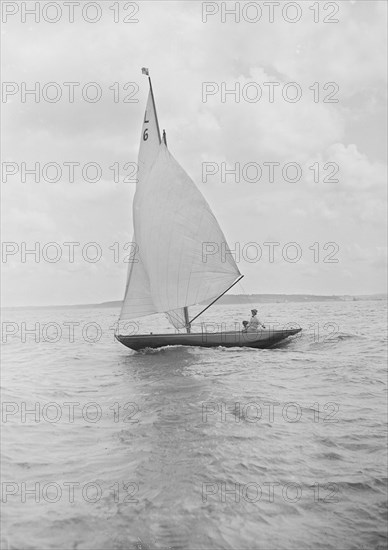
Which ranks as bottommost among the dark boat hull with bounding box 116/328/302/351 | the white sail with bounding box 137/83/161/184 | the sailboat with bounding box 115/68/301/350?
the dark boat hull with bounding box 116/328/302/351

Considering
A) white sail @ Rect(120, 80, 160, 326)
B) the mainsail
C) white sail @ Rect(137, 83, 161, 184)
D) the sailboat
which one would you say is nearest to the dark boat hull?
the sailboat

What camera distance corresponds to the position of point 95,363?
86.3 ft

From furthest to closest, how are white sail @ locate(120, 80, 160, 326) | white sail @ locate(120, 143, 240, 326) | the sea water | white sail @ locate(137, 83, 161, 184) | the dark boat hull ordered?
white sail @ locate(137, 83, 161, 184), white sail @ locate(120, 80, 160, 326), the dark boat hull, white sail @ locate(120, 143, 240, 326), the sea water

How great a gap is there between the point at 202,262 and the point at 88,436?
13.4m

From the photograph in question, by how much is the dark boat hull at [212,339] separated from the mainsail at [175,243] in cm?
165

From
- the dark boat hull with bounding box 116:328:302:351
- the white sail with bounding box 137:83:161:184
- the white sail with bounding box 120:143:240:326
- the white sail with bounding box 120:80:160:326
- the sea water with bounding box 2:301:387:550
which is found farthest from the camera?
the white sail with bounding box 137:83:161:184

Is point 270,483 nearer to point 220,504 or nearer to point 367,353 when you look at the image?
point 220,504

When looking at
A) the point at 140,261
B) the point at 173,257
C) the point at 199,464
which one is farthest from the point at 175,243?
the point at 199,464

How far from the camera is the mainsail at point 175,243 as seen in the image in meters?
23.2

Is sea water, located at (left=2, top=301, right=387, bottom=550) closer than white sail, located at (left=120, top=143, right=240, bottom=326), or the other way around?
sea water, located at (left=2, top=301, right=387, bottom=550)

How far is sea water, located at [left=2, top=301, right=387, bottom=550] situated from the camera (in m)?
6.16

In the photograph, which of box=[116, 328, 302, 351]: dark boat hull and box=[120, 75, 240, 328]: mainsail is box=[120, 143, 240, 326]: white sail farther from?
box=[116, 328, 302, 351]: dark boat hull

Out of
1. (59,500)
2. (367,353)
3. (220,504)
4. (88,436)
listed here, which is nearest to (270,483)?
(220,504)

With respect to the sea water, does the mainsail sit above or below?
above
